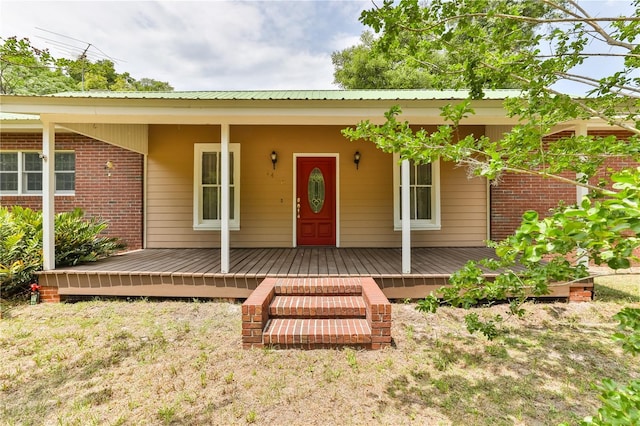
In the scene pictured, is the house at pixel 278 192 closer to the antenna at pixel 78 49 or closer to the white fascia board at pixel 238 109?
the antenna at pixel 78 49

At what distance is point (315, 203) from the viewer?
6.47 m

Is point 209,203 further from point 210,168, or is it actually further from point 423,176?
point 423,176

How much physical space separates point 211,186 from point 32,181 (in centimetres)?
443

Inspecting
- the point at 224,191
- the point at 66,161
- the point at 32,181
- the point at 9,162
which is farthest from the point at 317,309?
the point at 9,162

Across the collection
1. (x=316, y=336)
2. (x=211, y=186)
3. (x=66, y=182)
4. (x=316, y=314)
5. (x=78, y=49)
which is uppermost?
(x=78, y=49)

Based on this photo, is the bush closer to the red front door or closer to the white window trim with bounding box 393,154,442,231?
the red front door

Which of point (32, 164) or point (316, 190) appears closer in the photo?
point (316, 190)

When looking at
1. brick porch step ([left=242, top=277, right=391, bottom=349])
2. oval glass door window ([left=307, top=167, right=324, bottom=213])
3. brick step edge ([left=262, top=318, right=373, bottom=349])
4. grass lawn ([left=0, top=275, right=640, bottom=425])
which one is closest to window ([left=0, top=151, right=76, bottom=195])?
grass lawn ([left=0, top=275, right=640, bottom=425])

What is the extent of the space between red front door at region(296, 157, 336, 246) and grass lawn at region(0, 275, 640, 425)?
2929 mm

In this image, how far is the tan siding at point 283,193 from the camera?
6.34m

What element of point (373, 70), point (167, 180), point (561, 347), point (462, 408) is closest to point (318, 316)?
point (462, 408)

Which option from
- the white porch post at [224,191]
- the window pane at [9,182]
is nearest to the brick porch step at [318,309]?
the white porch post at [224,191]

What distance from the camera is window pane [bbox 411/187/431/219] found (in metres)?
6.48

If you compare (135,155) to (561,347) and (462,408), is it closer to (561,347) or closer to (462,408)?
(462,408)
